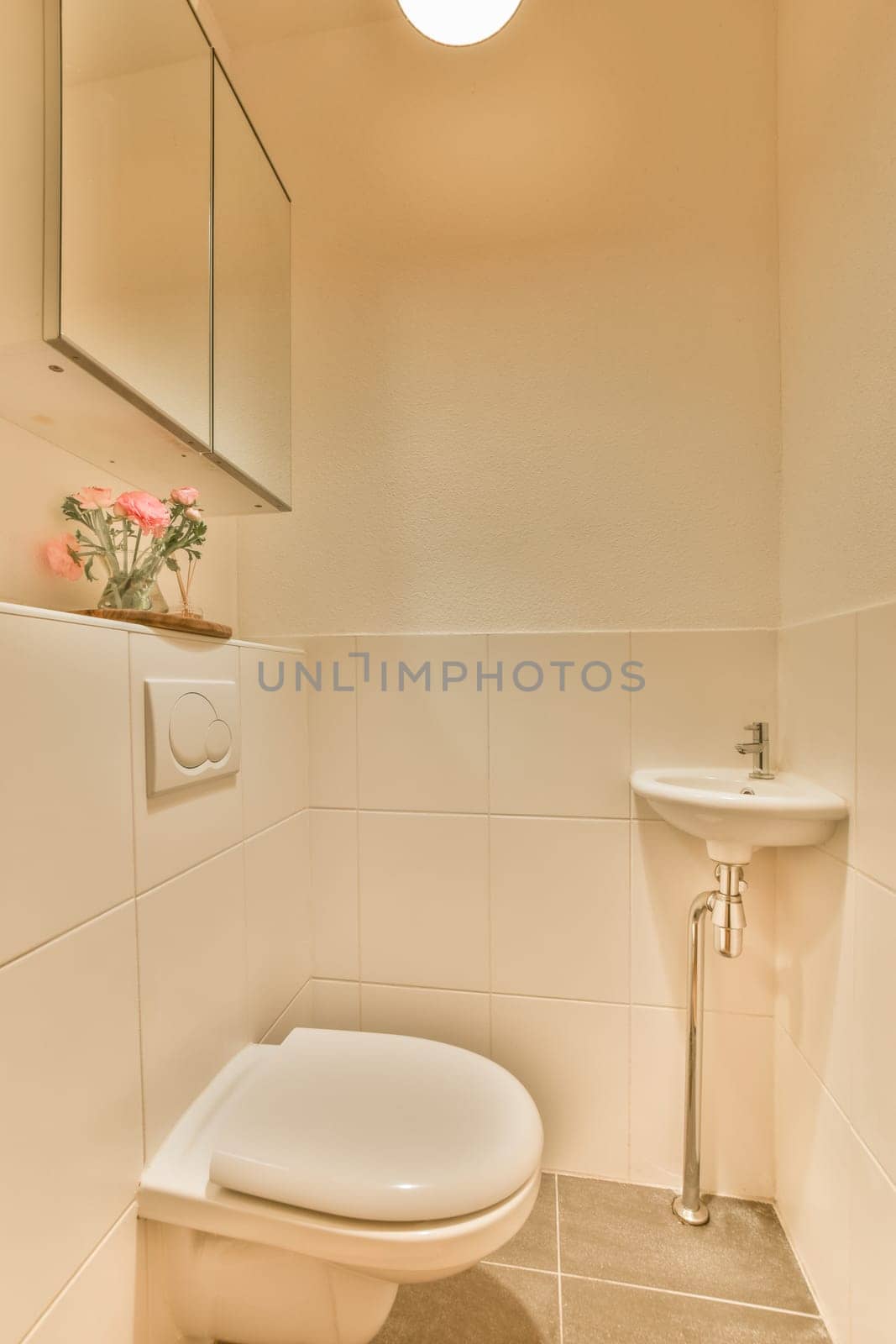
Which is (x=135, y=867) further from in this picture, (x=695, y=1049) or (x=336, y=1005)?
(x=695, y=1049)

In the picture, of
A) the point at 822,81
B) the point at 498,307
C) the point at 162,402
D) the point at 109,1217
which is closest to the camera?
the point at 109,1217

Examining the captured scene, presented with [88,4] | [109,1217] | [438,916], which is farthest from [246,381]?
[109,1217]

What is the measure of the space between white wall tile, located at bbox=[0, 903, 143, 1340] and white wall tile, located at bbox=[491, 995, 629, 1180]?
2.38ft

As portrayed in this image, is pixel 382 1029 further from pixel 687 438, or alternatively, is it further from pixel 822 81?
pixel 822 81

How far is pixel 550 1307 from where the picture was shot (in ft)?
3.12

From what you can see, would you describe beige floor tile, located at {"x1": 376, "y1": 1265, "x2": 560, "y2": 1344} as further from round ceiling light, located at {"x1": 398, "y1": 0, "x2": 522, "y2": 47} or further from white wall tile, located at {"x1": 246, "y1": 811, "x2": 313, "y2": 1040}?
round ceiling light, located at {"x1": 398, "y1": 0, "x2": 522, "y2": 47}

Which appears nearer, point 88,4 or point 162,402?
point 88,4

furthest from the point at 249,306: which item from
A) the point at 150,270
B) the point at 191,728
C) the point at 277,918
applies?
the point at 277,918

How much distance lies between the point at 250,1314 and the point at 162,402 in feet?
4.05

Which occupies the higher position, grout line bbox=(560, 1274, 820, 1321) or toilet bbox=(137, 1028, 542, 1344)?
toilet bbox=(137, 1028, 542, 1344)

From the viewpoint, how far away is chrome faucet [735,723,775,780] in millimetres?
1089

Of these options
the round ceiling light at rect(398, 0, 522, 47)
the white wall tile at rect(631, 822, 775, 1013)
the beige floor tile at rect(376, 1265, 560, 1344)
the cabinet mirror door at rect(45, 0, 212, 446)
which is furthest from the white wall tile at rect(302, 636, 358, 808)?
the round ceiling light at rect(398, 0, 522, 47)

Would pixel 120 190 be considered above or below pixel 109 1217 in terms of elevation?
above

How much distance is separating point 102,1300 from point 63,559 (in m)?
0.89
